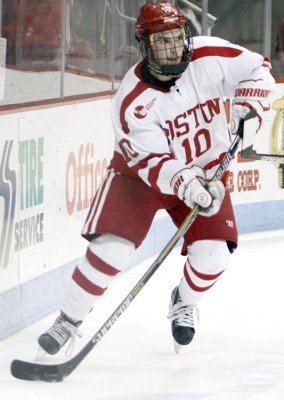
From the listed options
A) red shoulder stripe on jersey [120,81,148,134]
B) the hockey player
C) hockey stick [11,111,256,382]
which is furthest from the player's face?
hockey stick [11,111,256,382]

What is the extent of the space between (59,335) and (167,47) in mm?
890

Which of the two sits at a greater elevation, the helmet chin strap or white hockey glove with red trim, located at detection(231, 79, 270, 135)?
the helmet chin strap

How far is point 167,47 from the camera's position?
365 cm

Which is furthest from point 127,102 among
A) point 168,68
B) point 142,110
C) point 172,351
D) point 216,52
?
point 172,351

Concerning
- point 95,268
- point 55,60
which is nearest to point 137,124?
point 95,268

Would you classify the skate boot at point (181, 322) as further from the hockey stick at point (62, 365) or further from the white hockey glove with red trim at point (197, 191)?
the white hockey glove with red trim at point (197, 191)

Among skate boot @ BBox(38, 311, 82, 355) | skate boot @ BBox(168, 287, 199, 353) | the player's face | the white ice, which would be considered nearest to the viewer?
the white ice

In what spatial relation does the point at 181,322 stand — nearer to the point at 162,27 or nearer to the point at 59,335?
the point at 59,335

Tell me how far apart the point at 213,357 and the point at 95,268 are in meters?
0.47

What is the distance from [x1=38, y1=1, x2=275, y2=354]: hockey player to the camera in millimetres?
3648

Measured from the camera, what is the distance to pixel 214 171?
3846mm

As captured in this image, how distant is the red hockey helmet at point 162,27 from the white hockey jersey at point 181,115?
9cm

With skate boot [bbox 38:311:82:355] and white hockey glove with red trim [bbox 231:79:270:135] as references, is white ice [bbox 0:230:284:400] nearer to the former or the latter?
skate boot [bbox 38:311:82:355]

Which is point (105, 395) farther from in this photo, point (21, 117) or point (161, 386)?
point (21, 117)
